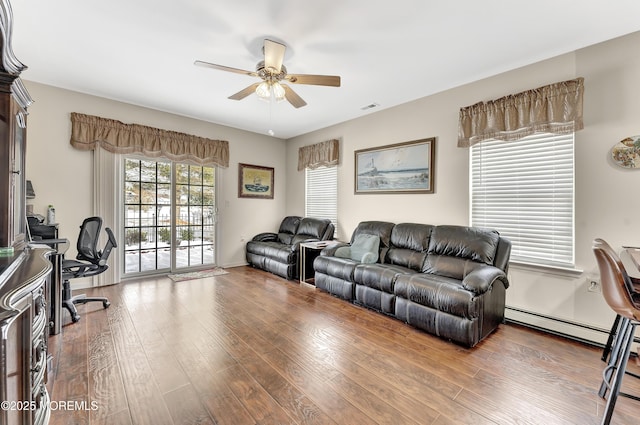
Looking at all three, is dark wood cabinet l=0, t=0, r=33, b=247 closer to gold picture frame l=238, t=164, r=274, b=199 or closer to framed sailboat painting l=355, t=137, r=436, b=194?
gold picture frame l=238, t=164, r=274, b=199

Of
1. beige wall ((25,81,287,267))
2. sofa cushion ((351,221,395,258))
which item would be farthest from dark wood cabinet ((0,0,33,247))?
sofa cushion ((351,221,395,258))

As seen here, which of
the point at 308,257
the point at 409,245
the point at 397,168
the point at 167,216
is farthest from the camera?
the point at 167,216

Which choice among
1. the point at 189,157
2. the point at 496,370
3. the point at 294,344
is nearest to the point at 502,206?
the point at 496,370

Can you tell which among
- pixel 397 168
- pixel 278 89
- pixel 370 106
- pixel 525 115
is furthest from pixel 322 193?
pixel 525 115

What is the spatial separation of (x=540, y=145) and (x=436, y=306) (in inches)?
79.4

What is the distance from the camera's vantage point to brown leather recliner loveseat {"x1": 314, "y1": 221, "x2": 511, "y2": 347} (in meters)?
2.44

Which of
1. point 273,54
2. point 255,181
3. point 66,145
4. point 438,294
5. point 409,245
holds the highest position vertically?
point 273,54

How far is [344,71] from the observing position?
3139mm

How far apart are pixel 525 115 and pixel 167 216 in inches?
206

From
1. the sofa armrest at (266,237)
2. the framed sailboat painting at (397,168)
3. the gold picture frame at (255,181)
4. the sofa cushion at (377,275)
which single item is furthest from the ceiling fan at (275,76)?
the sofa armrest at (266,237)

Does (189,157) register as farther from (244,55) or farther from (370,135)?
(370,135)

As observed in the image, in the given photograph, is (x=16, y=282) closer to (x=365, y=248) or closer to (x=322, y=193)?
(x=365, y=248)

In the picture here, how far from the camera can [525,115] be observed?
2.85 m

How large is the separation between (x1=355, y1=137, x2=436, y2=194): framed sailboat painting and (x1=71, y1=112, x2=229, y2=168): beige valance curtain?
2.62m
